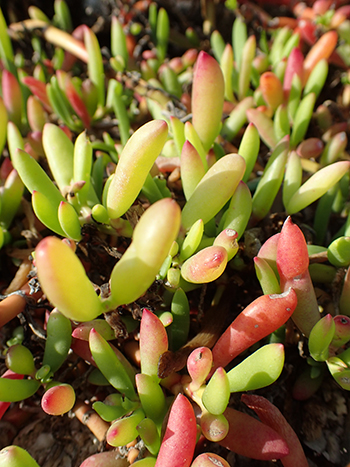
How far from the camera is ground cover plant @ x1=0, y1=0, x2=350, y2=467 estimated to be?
0.60 m

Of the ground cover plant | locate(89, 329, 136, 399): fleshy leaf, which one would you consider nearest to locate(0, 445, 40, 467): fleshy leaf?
the ground cover plant

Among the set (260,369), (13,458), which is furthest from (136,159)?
(13,458)

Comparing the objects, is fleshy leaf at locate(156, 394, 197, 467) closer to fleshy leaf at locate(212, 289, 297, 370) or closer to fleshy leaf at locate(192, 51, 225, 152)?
fleshy leaf at locate(212, 289, 297, 370)

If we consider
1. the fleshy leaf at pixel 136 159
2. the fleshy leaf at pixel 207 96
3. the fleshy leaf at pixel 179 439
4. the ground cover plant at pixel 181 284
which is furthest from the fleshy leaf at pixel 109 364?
the fleshy leaf at pixel 207 96

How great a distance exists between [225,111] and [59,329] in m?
0.85

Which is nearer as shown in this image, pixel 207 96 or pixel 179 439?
pixel 179 439

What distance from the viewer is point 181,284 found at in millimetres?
760

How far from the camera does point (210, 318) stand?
0.80 meters

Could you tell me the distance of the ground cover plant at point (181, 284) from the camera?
604mm

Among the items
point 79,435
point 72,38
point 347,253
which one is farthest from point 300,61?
point 79,435

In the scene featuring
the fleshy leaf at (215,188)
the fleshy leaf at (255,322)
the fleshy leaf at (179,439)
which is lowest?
the fleshy leaf at (179,439)

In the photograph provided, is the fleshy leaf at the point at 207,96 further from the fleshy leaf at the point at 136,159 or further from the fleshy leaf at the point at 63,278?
the fleshy leaf at the point at 63,278

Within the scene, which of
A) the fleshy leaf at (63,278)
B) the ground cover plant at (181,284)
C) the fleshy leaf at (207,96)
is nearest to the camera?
the fleshy leaf at (63,278)

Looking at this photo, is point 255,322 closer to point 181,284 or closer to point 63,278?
point 181,284
